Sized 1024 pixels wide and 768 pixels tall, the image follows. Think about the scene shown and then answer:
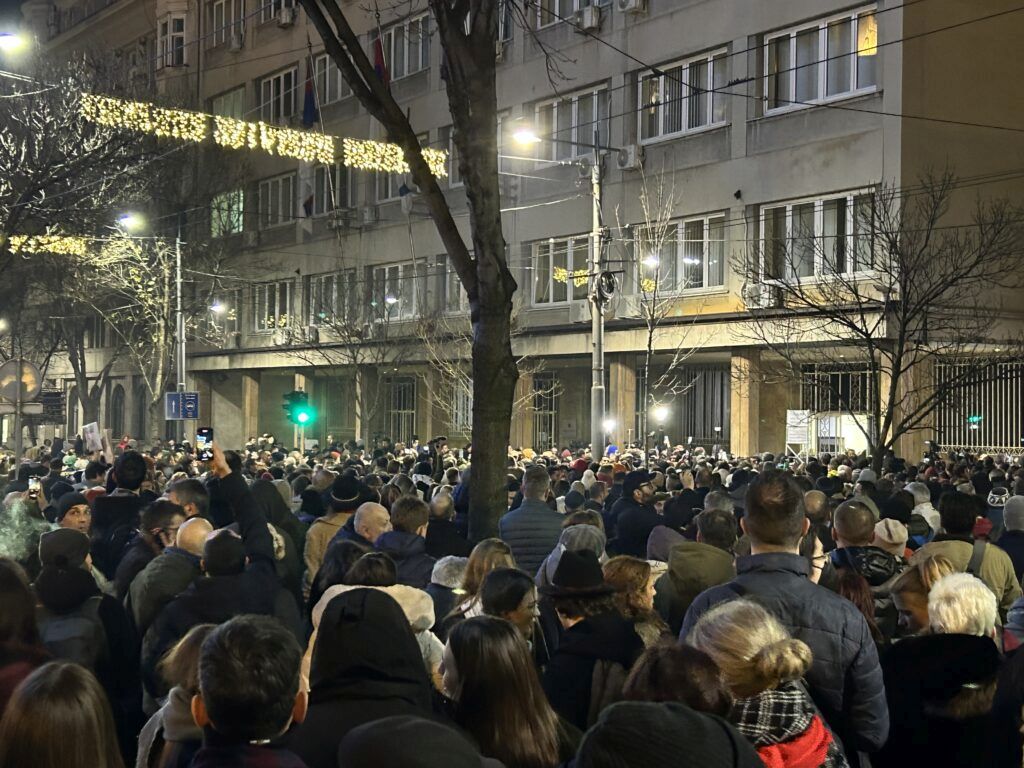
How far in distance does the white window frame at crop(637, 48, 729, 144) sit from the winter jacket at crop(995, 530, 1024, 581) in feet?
71.8

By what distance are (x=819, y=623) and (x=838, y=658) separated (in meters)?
0.14

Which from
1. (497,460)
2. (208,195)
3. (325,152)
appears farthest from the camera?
(208,195)

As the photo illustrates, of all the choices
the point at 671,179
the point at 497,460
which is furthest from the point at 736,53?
the point at 497,460

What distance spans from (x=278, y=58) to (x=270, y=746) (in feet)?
153

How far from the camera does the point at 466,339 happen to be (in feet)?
121

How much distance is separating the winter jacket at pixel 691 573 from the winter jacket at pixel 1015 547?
262 centimetres

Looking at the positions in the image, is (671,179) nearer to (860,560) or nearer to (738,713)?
(860,560)

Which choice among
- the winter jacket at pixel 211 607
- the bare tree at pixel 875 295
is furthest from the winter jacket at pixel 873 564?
the bare tree at pixel 875 295

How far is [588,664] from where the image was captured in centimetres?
504

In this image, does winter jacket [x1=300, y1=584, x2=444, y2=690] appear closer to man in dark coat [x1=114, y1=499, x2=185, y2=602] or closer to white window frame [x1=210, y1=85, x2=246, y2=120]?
man in dark coat [x1=114, y1=499, x2=185, y2=602]

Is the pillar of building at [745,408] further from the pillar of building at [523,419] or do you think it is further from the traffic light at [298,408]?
the traffic light at [298,408]

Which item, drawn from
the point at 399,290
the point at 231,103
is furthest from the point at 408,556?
the point at 231,103

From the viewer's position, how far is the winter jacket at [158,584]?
6637 millimetres

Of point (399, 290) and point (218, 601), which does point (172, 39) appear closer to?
point (399, 290)
